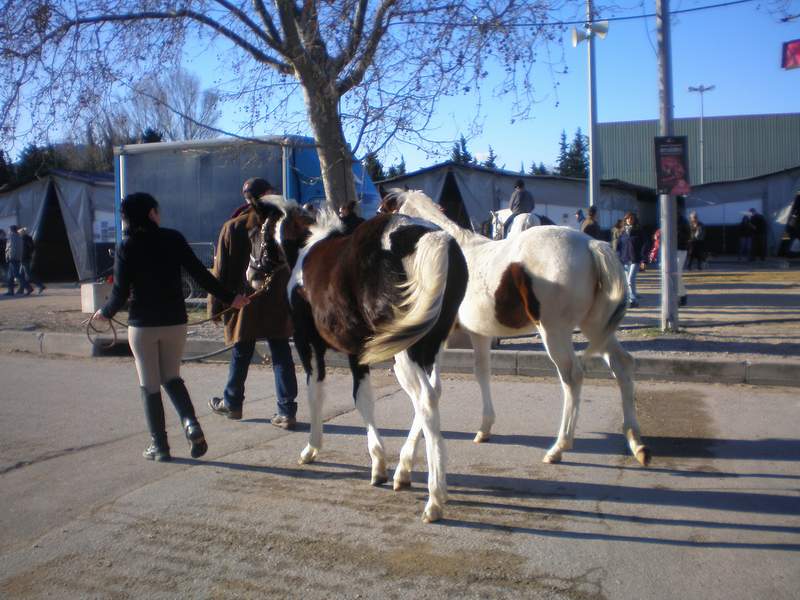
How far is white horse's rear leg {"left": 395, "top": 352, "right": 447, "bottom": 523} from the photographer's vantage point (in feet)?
13.6

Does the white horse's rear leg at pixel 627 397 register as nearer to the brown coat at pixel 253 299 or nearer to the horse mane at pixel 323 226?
the horse mane at pixel 323 226

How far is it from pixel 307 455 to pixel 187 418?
0.94 metres

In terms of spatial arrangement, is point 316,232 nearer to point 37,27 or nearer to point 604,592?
point 604,592

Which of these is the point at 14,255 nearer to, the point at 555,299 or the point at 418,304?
the point at 555,299

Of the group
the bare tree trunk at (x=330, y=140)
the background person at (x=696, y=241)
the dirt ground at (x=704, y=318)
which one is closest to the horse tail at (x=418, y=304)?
the dirt ground at (x=704, y=318)

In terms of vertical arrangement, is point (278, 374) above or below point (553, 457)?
above

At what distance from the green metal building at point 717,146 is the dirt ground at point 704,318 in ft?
106

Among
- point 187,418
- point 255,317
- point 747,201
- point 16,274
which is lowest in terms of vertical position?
point 187,418

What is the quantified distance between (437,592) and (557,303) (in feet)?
7.60

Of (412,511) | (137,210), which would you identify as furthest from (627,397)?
(137,210)

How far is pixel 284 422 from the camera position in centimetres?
625

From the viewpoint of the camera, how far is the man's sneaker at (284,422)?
20.4 ft

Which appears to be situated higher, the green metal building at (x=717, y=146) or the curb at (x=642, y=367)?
the green metal building at (x=717, y=146)

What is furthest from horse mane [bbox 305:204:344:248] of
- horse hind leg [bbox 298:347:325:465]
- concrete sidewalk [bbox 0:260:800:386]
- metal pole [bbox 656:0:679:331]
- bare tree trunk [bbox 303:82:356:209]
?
metal pole [bbox 656:0:679:331]
